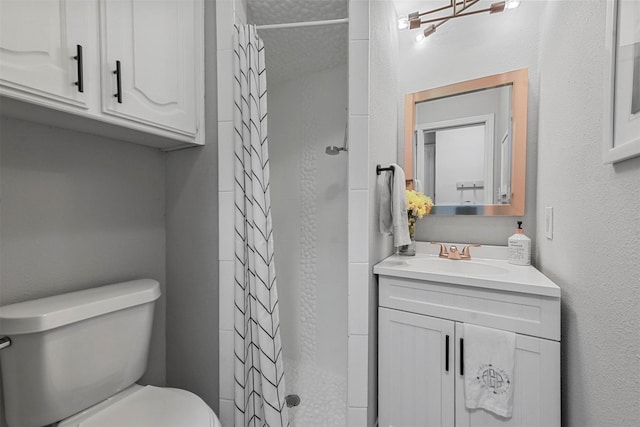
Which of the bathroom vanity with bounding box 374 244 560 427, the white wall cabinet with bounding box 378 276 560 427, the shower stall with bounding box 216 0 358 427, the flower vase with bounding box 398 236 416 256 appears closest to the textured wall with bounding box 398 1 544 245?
the flower vase with bounding box 398 236 416 256

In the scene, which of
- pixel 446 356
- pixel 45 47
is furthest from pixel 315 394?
pixel 45 47

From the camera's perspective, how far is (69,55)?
843 millimetres

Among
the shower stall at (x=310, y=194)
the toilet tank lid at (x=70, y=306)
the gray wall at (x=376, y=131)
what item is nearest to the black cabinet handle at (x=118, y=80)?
the shower stall at (x=310, y=194)

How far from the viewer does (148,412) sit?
0.96 m

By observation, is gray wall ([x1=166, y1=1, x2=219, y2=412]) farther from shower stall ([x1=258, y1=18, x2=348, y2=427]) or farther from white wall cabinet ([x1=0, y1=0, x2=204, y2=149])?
shower stall ([x1=258, y1=18, x2=348, y2=427])

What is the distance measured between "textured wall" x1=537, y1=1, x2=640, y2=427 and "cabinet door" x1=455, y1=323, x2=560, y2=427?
0.20 ft

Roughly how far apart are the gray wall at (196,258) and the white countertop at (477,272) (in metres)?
0.80

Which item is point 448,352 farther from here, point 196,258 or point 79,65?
point 79,65

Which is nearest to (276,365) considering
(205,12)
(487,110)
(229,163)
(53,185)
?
(229,163)

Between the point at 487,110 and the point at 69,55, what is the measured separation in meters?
1.85

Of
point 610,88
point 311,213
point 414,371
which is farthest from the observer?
point 311,213

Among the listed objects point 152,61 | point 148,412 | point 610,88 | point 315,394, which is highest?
point 152,61

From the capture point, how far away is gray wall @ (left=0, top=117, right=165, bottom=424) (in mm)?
957

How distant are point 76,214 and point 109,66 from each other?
23.2 inches
